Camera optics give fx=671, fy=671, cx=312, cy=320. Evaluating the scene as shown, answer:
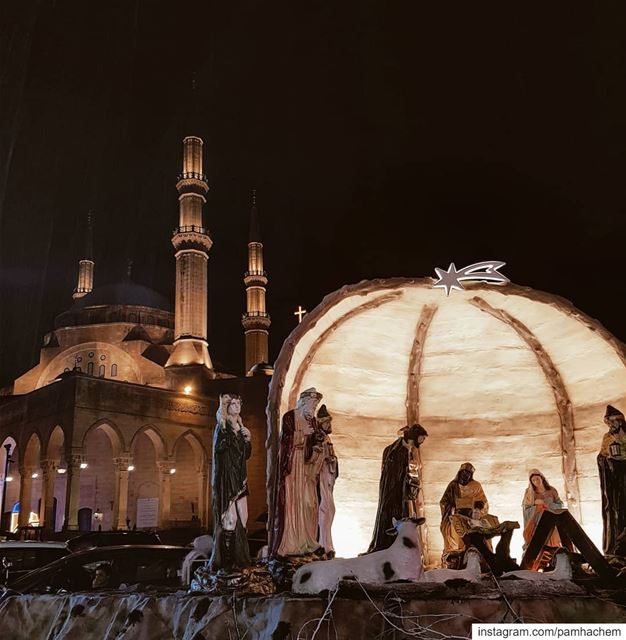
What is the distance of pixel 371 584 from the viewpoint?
18.7ft

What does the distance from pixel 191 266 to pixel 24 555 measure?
1195 inches

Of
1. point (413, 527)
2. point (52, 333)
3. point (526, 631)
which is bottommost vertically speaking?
point (526, 631)

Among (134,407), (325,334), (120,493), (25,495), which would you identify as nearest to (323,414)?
(325,334)

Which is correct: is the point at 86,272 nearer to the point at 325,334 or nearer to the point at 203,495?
the point at 203,495

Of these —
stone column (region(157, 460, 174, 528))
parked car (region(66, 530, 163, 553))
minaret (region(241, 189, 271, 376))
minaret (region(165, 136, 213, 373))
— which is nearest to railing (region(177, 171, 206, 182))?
minaret (region(165, 136, 213, 373))

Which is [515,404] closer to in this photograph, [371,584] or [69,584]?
[371,584]

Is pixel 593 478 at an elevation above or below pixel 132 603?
above

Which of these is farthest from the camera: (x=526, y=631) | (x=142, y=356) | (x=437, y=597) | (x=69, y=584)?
(x=142, y=356)

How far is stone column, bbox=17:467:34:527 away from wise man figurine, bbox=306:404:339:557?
26.9 m

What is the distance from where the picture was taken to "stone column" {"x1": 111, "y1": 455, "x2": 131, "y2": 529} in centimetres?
2992

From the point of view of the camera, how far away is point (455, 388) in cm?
1265

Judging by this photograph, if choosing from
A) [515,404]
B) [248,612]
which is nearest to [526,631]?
[248,612]

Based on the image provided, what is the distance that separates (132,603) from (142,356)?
127 feet

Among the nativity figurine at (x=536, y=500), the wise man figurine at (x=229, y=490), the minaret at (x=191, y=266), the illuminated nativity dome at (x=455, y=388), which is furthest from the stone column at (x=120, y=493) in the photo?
the wise man figurine at (x=229, y=490)
